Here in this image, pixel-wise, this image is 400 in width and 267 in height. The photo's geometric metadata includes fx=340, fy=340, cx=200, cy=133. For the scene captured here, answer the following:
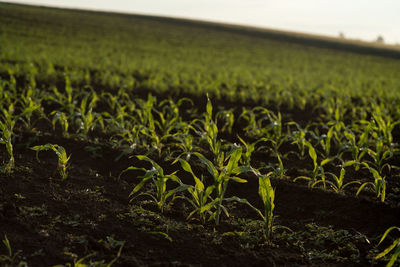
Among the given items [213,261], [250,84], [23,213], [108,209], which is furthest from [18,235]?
[250,84]

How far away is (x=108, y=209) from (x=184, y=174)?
1092mm

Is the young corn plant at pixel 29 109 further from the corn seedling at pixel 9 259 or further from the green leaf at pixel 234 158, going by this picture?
the green leaf at pixel 234 158

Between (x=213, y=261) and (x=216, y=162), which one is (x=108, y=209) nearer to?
(x=213, y=261)

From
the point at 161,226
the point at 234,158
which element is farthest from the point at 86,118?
the point at 234,158

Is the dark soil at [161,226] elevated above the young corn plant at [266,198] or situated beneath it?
situated beneath

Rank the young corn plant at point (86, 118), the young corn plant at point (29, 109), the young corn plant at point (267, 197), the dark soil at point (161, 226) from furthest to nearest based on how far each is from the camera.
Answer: the young corn plant at point (86, 118) < the young corn plant at point (29, 109) < the young corn plant at point (267, 197) < the dark soil at point (161, 226)

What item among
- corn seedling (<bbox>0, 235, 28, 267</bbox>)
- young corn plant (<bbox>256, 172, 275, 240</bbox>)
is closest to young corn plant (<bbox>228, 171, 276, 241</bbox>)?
young corn plant (<bbox>256, 172, 275, 240</bbox>)

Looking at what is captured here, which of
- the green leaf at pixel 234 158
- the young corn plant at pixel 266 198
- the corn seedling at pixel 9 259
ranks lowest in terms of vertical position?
the corn seedling at pixel 9 259

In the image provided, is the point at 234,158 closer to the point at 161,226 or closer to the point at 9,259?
the point at 161,226

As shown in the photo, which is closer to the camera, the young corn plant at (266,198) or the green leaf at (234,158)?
the young corn plant at (266,198)

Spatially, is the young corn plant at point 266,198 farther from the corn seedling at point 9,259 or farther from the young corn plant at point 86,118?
the young corn plant at point 86,118

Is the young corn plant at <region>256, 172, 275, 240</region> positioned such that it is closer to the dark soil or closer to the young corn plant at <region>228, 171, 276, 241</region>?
the young corn plant at <region>228, 171, 276, 241</region>

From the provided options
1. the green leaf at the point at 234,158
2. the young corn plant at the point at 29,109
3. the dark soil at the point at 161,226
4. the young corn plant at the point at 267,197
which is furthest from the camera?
the young corn plant at the point at 29,109

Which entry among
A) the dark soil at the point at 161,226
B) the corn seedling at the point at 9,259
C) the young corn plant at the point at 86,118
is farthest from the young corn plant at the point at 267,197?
the young corn plant at the point at 86,118
